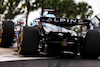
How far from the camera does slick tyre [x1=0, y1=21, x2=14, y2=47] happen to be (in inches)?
359

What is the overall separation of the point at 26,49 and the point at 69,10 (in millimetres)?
42958

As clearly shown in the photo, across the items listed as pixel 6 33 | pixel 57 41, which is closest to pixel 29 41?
pixel 57 41

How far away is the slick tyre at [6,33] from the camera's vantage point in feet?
29.9

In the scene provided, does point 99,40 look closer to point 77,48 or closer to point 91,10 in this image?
point 77,48

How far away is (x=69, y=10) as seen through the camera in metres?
49.2

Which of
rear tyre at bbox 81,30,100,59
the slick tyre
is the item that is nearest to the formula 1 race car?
rear tyre at bbox 81,30,100,59

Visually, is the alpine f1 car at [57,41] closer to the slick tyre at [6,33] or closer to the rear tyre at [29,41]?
the rear tyre at [29,41]

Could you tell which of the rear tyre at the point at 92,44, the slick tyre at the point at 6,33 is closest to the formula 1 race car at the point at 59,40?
the rear tyre at the point at 92,44

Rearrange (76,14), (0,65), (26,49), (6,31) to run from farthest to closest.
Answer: (76,14)
(6,31)
(26,49)
(0,65)

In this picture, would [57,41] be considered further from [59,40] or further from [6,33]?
[6,33]

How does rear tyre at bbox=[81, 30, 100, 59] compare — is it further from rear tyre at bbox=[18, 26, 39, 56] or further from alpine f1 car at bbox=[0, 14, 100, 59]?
rear tyre at bbox=[18, 26, 39, 56]

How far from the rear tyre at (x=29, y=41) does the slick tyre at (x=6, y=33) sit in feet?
7.65

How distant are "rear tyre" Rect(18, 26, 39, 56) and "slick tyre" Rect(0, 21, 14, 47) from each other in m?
2.33

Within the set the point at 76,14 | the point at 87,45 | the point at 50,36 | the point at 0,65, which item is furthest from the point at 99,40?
the point at 76,14
